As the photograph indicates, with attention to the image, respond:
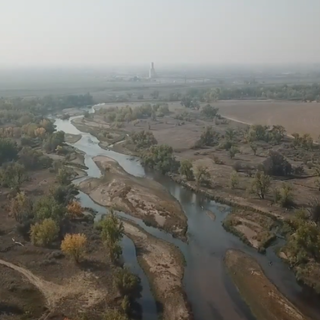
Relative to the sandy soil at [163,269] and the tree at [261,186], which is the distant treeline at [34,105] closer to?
the tree at [261,186]

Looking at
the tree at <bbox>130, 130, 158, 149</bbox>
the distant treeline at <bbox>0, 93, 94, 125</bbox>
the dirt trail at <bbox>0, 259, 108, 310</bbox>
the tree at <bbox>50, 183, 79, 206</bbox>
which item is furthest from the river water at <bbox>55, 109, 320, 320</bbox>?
the distant treeline at <bbox>0, 93, 94, 125</bbox>

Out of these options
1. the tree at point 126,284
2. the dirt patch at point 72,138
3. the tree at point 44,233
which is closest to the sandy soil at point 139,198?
the tree at point 126,284

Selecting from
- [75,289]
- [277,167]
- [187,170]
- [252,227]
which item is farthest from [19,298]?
[277,167]

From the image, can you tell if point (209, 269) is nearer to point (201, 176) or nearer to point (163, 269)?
point (163, 269)

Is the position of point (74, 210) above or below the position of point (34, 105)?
below

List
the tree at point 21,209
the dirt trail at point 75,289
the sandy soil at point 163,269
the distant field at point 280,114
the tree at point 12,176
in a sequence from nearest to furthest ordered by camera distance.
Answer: the sandy soil at point 163,269 → the dirt trail at point 75,289 → the tree at point 21,209 → the tree at point 12,176 → the distant field at point 280,114
